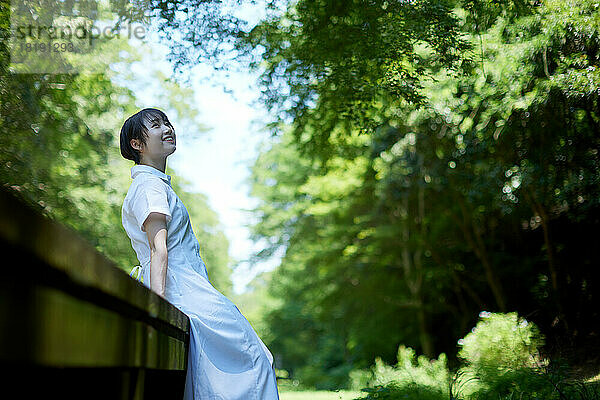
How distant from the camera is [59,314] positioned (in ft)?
2.71

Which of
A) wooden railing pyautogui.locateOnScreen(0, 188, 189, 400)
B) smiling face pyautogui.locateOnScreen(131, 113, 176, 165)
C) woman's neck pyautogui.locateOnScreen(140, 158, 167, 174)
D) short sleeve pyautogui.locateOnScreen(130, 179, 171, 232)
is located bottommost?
wooden railing pyautogui.locateOnScreen(0, 188, 189, 400)

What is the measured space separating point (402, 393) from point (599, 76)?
10.8ft

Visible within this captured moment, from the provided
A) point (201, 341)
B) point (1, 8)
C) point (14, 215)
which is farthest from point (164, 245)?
point (1, 8)

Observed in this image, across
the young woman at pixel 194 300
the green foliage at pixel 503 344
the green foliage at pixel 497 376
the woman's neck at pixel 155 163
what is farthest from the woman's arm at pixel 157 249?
the green foliage at pixel 503 344

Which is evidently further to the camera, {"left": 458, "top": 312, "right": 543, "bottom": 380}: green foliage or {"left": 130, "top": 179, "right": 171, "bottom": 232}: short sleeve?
{"left": 458, "top": 312, "right": 543, "bottom": 380}: green foliage

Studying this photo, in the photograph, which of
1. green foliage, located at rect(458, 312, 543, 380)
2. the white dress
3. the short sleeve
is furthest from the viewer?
green foliage, located at rect(458, 312, 543, 380)

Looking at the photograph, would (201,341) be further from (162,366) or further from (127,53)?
(127,53)

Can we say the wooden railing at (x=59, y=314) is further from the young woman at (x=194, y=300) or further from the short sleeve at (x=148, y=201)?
the short sleeve at (x=148, y=201)

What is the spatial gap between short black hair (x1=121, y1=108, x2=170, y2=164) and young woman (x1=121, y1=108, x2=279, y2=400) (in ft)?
0.47

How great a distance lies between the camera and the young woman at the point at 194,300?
2154 mm

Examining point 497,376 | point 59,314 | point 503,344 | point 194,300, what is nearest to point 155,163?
point 194,300

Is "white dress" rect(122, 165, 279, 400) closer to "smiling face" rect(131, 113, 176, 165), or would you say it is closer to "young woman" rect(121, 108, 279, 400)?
"young woman" rect(121, 108, 279, 400)

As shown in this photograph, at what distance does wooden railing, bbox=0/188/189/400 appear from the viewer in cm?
72

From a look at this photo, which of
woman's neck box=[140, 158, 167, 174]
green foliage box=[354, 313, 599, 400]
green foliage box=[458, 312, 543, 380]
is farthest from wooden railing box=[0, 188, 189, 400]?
green foliage box=[458, 312, 543, 380]
